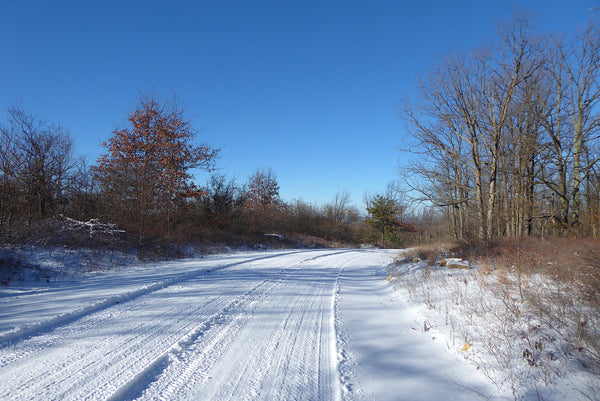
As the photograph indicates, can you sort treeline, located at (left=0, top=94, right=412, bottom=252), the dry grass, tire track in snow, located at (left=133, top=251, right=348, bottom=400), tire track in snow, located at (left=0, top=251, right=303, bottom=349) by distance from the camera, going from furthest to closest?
treeline, located at (left=0, top=94, right=412, bottom=252) → tire track in snow, located at (left=0, top=251, right=303, bottom=349) → the dry grass → tire track in snow, located at (left=133, top=251, right=348, bottom=400)

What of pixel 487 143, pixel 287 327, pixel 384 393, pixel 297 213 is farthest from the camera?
pixel 297 213

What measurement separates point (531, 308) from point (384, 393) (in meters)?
3.12

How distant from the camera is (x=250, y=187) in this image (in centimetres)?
4266

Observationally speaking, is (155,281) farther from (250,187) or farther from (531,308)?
(250,187)

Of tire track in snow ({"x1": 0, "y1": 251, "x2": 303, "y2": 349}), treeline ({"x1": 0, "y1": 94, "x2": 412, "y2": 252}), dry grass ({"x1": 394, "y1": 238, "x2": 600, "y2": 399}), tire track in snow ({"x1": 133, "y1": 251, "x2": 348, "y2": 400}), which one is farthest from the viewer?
treeline ({"x1": 0, "y1": 94, "x2": 412, "y2": 252})

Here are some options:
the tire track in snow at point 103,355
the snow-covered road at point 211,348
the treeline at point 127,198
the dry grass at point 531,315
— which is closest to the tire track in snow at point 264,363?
the snow-covered road at point 211,348

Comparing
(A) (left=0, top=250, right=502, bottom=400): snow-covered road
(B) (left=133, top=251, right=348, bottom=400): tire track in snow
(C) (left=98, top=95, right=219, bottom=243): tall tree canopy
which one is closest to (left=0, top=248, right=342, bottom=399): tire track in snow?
(A) (left=0, top=250, right=502, bottom=400): snow-covered road

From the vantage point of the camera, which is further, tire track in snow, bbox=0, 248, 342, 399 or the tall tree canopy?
the tall tree canopy

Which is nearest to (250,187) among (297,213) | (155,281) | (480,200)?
(297,213)

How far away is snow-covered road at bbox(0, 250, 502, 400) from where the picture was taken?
3021 mm

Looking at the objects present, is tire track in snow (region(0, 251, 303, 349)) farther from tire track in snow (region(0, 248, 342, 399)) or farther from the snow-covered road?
tire track in snow (region(0, 248, 342, 399))

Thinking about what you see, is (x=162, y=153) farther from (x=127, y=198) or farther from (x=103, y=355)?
(x=103, y=355)

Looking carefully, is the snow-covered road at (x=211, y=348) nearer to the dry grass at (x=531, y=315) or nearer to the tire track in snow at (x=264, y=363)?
the tire track in snow at (x=264, y=363)

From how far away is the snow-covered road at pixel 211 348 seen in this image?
3.02 metres
